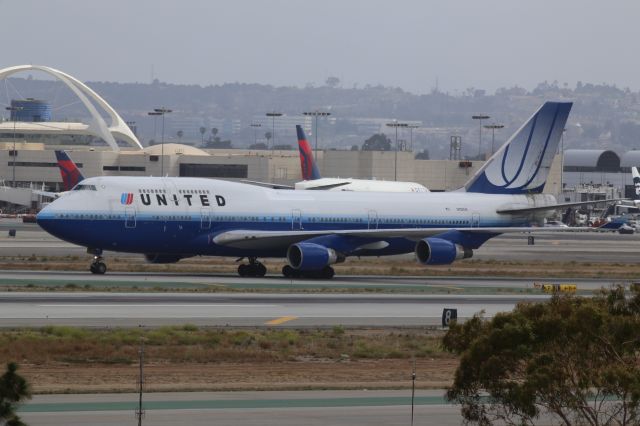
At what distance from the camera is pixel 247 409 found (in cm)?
2778

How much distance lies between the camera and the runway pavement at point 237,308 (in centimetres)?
4275

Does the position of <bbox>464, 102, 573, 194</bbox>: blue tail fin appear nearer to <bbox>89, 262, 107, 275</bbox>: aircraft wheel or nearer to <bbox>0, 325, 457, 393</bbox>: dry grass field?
<bbox>89, 262, 107, 275</bbox>: aircraft wheel

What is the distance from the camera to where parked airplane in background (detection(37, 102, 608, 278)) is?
193ft

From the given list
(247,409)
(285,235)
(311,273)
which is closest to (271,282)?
(285,235)

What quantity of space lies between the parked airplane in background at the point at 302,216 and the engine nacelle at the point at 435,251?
48 mm

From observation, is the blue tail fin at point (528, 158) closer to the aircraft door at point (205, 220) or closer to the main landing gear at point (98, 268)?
the aircraft door at point (205, 220)

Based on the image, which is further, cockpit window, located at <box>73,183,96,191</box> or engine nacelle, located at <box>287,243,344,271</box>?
engine nacelle, located at <box>287,243,344,271</box>

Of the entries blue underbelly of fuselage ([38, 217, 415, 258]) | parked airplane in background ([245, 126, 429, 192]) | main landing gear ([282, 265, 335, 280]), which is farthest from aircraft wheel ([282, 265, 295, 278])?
parked airplane in background ([245, 126, 429, 192])

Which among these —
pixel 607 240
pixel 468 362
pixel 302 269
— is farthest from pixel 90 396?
pixel 607 240

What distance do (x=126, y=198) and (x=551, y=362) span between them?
38735 millimetres

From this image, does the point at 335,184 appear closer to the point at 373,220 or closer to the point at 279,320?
the point at 373,220

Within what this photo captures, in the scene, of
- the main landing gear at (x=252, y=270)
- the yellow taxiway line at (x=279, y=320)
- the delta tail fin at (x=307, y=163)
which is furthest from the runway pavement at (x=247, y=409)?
the delta tail fin at (x=307, y=163)

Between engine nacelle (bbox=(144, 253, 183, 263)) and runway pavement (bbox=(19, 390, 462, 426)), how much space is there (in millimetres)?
31690

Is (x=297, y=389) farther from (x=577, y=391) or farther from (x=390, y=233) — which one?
(x=390, y=233)
